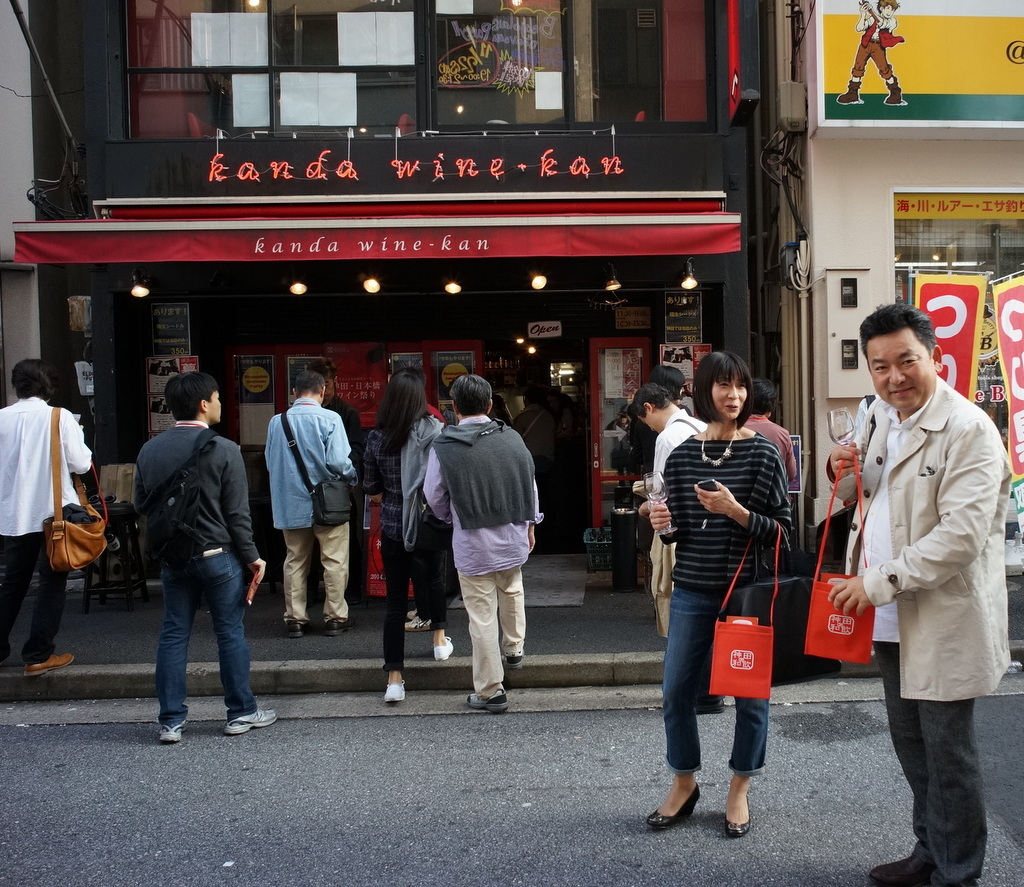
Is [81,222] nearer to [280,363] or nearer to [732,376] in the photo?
[280,363]

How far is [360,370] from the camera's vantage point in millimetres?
9328

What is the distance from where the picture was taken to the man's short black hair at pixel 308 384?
652cm

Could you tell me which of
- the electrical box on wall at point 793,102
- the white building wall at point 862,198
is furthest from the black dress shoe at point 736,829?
the electrical box on wall at point 793,102

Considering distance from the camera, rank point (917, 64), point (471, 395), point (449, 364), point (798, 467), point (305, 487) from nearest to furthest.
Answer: point (471, 395) < point (305, 487) < point (798, 467) < point (917, 64) < point (449, 364)

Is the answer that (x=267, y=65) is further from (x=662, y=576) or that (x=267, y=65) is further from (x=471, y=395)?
(x=662, y=576)

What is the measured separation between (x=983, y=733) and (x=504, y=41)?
7.11 m

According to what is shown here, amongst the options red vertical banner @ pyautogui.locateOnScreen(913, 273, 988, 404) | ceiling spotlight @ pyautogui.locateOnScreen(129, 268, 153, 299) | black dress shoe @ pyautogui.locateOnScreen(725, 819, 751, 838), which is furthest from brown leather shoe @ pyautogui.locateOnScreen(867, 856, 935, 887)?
ceiling spotlight @ pyautogui.locateOnScreen(129, 268, 153, 299)

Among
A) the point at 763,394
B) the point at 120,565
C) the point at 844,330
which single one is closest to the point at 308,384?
the point at 120,565

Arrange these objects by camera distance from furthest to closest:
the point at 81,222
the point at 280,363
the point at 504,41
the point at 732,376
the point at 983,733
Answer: the point at 280,363 < the point at 504,41 < the point at 81,222 < the point at 983,733 < the point at 732,376

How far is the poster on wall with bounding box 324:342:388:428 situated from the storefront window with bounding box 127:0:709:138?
2.11 metres

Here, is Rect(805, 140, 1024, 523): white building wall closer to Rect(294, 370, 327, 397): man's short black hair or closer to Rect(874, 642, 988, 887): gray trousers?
Rect(294, 370, 327, 397): man's short black hair

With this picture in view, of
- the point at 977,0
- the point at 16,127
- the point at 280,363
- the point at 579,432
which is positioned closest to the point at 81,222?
the point at 280,363

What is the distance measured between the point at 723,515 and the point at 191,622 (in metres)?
2.97

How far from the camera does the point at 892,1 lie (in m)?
8.08
